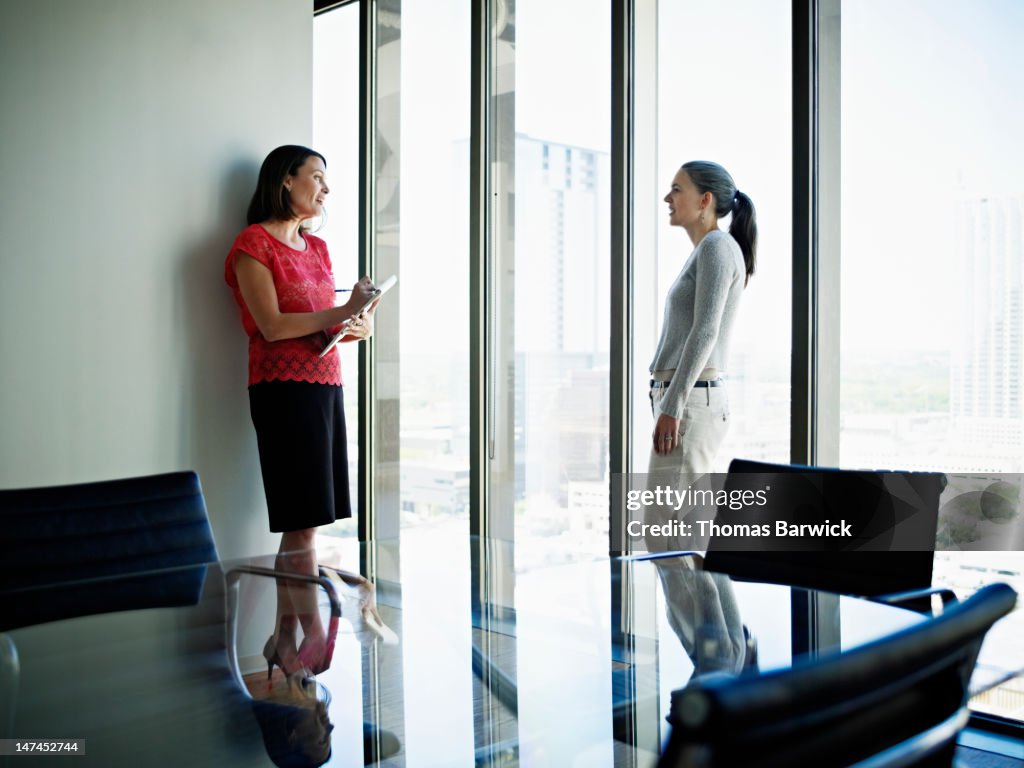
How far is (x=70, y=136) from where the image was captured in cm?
313

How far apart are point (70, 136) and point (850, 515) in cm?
278

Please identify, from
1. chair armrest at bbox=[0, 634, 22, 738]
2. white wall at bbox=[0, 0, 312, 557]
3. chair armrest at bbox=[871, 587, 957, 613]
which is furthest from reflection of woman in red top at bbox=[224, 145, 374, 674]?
chair armrest at bbox=[871, 587, 957, 613]

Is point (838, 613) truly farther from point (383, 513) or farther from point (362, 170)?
point (362, 170)

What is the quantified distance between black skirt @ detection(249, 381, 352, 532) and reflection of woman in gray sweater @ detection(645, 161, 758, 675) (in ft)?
3.90

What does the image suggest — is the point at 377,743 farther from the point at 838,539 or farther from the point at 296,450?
the point at 296,450

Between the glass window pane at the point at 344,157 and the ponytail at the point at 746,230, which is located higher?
the glass window pane at the point at 344,157

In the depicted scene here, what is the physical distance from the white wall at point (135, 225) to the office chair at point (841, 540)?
7.24 feet

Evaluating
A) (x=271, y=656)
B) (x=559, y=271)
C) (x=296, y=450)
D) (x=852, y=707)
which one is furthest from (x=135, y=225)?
(x=852, y=707)

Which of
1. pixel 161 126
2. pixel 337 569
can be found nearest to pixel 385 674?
pixel 337 569

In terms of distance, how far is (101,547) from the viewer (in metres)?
1.81

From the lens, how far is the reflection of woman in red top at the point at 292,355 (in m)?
3.24

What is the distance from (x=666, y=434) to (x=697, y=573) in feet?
3.11

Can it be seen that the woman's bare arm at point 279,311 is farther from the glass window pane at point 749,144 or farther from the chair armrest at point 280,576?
the chair armrest at point 280,576

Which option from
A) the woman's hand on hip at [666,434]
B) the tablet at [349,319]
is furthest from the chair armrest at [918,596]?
the tablet at [349,319]
